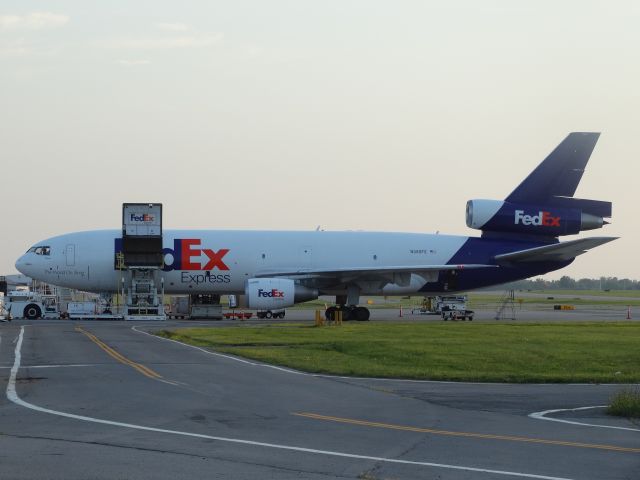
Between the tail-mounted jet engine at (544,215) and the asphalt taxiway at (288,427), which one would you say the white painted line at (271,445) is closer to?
the asphalt taxiway at (288,427)

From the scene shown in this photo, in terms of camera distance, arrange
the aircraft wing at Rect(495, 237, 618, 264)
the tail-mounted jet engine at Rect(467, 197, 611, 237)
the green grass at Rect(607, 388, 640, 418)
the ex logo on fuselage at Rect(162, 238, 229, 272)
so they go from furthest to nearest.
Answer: the tail-mounted jet engine at Rect(467, 197, 611, 237)
the ex logo on fuselage at Rect(162, 238, 229, 272)
the aircraft wing at Rect(495, 237, 618, 264)
the green grass at Rect(607, 388, 640, 418)

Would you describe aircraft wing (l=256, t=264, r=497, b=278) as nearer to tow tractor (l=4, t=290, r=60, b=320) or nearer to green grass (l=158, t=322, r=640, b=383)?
green grass (l=158, t=322, r=640, b=383)

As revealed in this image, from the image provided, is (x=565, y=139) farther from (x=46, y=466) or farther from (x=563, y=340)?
(x=46, y=466)

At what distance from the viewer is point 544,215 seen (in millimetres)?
54562

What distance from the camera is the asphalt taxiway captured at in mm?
10938

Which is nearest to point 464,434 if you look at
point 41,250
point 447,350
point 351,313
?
point 447,350

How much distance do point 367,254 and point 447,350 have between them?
2539 centimetres

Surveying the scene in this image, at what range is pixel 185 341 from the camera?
3441cm

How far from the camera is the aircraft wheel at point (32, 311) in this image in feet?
187

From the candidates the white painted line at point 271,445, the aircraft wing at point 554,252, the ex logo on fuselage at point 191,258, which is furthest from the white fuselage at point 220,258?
the white painted line at point 271,445

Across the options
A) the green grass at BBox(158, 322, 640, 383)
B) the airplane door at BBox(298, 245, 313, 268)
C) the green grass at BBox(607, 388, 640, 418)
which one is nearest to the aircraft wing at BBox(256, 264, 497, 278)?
the airplane door at BBox(298, 245, 313, 268)

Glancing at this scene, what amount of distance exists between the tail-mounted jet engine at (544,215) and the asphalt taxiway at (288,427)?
32830 mm

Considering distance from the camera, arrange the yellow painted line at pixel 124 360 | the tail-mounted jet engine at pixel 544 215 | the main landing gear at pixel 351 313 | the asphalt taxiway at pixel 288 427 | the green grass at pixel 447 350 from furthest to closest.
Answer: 1. the tail-mounted jet engine at pixel 544 215
2. the main landing gear at pixel 351 313
3. the green grass at pixel 447 350
4. the yellow painted line at pixel 124 360
5. the asphalt taxiway at pixel 288 427

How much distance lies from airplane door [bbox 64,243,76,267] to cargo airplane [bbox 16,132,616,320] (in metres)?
0.05
